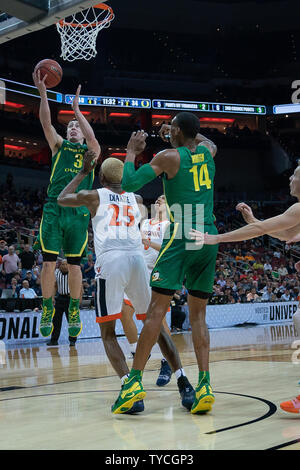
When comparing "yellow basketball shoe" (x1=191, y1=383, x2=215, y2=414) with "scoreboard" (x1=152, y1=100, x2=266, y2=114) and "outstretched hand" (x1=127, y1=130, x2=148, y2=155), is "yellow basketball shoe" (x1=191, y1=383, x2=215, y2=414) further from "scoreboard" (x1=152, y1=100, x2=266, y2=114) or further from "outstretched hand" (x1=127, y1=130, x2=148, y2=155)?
"scoreboard" (x1=152, y1=100, x2=266, y2=114)

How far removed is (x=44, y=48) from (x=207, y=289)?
25.8 metres

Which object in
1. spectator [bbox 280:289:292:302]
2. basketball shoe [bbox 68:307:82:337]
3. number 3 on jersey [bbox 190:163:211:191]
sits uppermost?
number 3 on jersey [bbox 190:163:211:191]

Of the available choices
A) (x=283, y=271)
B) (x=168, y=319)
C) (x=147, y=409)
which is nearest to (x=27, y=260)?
(x=168, y=319)

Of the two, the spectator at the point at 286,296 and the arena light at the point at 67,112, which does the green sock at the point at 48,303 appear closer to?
the spectator at the point at 286,296

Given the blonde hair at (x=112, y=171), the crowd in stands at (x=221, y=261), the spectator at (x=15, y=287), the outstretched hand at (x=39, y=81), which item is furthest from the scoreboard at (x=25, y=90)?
the blonde hair at (x=112, y=171)

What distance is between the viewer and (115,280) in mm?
4961

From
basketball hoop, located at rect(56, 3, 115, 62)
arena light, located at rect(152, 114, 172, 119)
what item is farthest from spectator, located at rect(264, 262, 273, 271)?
basketball hoop, located at rect(56, 3, 115, 62)

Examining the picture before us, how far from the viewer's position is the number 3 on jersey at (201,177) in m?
4.58

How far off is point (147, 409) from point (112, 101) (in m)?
25.2

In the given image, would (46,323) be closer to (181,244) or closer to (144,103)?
(181,244)

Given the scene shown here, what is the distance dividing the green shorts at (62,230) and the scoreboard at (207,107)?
23.1m

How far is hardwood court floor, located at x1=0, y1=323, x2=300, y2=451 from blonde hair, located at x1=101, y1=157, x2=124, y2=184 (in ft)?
6.61

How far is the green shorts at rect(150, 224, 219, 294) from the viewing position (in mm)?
4434
